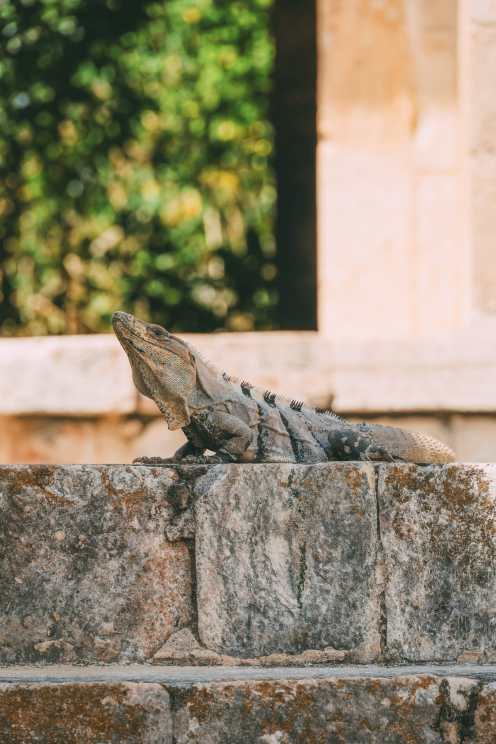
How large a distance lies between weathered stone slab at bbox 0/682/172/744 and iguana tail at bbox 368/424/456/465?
134 cm

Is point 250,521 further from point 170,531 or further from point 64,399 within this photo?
point 64,399

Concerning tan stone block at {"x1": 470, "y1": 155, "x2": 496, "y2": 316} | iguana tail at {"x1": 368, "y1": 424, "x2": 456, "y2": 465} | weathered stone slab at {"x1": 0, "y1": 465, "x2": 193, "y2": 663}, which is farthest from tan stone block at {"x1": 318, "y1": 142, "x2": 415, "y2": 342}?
weathered stone slab at {"x1": 0, "y1": 465, "x2": 193, "y2": 663}

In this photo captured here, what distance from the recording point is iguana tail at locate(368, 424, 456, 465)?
181 inches

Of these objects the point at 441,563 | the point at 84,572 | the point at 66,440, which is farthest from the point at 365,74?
the point at 84,572

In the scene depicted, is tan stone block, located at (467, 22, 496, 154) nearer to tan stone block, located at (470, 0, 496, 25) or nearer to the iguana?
tan stone block, located at (470, 0, 496, 25)

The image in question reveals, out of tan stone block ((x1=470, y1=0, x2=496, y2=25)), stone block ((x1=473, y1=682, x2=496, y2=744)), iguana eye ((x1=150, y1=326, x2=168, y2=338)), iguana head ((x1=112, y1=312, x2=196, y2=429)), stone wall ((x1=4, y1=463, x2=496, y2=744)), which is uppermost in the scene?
tan stone block ((x1=470, y1=0, x2=496, y2=25))

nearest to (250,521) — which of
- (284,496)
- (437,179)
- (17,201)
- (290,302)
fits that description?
(284,496)

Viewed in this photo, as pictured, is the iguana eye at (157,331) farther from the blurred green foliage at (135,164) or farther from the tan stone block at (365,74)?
the blurred green foliage at (135,164)

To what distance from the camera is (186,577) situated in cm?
406

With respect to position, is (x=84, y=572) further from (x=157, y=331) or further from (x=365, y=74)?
(x=365, y=74)

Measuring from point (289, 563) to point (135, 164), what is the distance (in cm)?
805

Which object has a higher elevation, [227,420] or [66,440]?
[227,420]

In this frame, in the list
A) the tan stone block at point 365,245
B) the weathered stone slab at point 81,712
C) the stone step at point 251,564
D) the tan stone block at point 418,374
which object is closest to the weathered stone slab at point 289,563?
the stone step at point 251,564

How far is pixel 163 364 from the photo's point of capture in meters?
4.42
